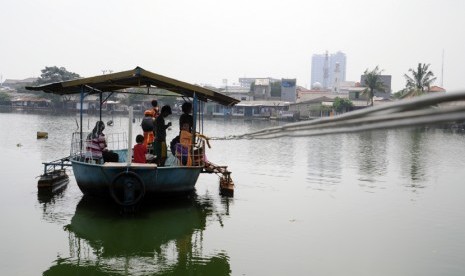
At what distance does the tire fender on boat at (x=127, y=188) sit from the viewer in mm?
8531

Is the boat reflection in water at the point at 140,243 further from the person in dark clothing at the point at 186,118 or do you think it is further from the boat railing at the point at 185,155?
the person in dark clothing at the point at 186,118

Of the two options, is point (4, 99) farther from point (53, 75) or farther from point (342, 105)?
point (342, 105)

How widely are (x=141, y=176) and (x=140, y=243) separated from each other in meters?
1.62

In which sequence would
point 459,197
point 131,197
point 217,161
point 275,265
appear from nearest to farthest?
1. point 275,265
2. point 131,197
3. point 459,197
4. point 217,161

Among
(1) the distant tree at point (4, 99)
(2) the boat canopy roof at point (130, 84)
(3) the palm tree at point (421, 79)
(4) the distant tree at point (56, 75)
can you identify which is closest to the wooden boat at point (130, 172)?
(2) the boat canopy roof at point (130, 84)

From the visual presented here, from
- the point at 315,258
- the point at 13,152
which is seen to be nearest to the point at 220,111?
the point at 13,152

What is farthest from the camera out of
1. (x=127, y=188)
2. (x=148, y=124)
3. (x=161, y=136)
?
(x=148, y=124)

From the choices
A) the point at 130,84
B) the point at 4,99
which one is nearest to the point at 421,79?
the point at 130,84

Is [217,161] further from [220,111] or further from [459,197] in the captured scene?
[220,111]

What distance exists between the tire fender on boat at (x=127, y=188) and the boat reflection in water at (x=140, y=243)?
36 cm

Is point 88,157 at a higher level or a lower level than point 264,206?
higher

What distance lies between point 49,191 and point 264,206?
5044 mm

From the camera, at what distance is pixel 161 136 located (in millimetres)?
10062

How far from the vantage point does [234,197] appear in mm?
11312
